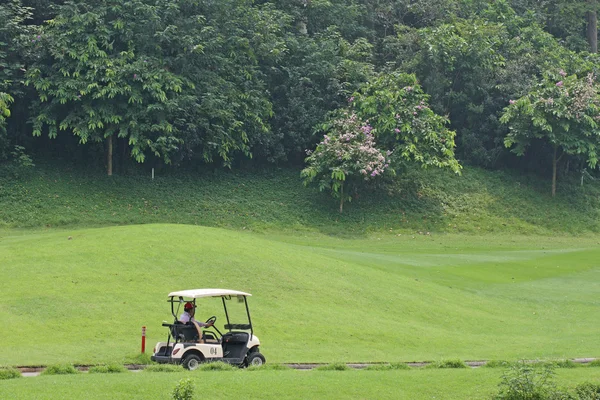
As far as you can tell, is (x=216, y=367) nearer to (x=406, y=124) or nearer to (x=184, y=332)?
(x=184, y=332)

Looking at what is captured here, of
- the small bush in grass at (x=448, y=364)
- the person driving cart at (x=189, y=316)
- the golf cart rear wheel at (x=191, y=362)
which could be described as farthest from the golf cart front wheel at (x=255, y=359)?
the small bush in grass at (x=448, y=364)

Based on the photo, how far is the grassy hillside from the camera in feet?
169

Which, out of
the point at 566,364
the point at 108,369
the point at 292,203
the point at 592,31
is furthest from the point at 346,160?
the point at 108,369

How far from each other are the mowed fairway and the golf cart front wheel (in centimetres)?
118

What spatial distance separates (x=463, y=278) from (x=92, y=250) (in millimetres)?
16834

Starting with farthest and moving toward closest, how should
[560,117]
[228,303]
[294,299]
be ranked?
[560,117]
[294,299]
[228,303]

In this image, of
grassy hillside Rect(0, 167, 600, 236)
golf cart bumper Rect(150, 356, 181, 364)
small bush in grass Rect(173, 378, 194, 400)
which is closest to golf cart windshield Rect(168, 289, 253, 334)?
golf cart bumper Rect(150, 356, 181, 364)

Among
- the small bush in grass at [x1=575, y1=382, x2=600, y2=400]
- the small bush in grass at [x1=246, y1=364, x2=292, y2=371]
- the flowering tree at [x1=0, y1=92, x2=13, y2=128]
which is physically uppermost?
the flowering tree at [x1=0, y1=92, x2=13, y2=128]

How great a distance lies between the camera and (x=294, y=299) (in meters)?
30.4

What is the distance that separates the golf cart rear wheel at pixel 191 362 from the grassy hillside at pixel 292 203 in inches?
1187

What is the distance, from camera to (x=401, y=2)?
244 ft

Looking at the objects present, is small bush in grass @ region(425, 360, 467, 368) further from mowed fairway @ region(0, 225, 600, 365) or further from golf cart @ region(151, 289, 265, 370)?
golf cart @ region(151, 289, 265, 370)

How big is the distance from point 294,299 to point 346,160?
27.2 metres

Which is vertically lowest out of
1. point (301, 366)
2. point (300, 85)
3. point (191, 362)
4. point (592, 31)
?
point (301, 366)
